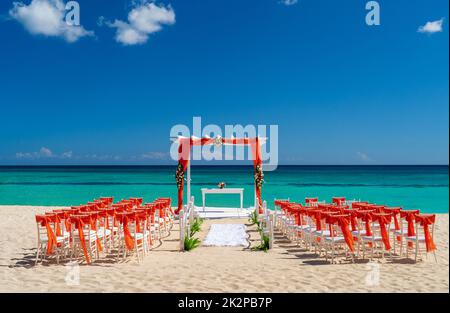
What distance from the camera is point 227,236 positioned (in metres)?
10.5

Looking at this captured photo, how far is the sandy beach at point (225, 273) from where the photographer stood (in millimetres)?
5789

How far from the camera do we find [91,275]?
6.57 meters

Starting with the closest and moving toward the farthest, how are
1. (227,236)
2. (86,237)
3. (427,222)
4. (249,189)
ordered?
(427,222), (86,237), (227,236), (249,189)

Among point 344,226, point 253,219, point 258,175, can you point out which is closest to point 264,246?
point 344,226

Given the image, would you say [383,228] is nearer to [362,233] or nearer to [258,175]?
[362,233]

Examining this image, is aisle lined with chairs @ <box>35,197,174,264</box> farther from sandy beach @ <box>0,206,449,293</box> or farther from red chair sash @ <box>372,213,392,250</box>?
red chair sash @ <box>372,213,392,250</box>

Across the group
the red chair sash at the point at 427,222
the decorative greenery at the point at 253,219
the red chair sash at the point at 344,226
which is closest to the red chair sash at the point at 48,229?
the red chair sash at the point at 344,226

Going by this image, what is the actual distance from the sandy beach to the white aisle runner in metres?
0.43

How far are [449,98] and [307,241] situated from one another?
6452mm

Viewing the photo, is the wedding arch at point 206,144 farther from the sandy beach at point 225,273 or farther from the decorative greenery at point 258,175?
the sandy beach at point 225,273

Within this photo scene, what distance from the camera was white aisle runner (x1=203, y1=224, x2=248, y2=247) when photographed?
31.4ft

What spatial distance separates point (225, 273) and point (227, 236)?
3.92m

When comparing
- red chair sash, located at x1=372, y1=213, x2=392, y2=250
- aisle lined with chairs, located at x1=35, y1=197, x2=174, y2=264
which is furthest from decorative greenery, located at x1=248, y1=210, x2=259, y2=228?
red chair sash, located at x1=372, y1=213, x2=392, y2=250
